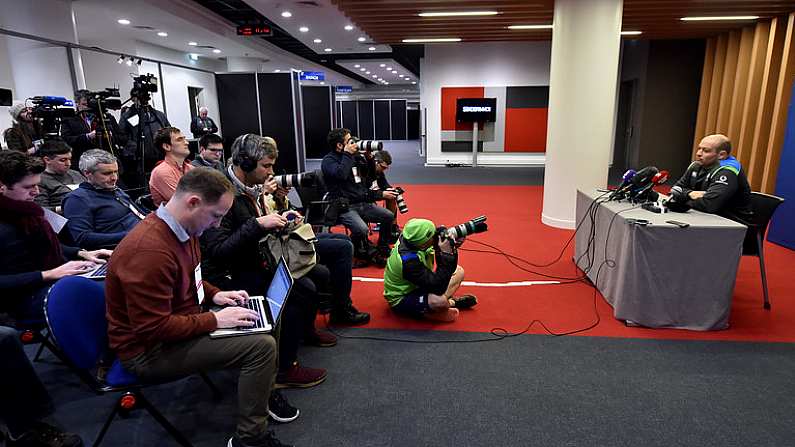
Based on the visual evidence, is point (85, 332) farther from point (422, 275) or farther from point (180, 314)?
point (422, 275)

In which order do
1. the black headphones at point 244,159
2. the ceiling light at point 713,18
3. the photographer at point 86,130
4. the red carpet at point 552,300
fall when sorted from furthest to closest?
the ceiling light at point 713,18 → the photographer at point 86,130 → the red carpet at point 552,300 → the black headphones at point 244,159

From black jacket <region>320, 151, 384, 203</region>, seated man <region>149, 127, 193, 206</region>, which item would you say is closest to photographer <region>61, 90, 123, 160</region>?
seated man <region>149, 127, 193, 206</region>

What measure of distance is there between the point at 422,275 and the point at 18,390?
1986mm

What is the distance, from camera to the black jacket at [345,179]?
415cm

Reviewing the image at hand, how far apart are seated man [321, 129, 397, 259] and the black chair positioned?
113 inches

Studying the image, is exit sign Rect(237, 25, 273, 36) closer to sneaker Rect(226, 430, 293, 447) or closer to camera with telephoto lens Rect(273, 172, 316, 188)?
camera with telephoto lens Rect(273, 172, 316, 188)

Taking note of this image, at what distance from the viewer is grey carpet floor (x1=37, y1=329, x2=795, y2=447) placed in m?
1.96

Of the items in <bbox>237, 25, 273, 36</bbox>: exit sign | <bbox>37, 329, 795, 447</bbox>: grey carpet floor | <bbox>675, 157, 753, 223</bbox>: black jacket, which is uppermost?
<bbox>237, 25, 273, 36</bbox>: exit sign

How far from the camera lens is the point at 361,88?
25.2m

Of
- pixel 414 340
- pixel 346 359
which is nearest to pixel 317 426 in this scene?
pixel 346 359

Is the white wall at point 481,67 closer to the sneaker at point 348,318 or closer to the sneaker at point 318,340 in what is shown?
the sneaker at point 348,318

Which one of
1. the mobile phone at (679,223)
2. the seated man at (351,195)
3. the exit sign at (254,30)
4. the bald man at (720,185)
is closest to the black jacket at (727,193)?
the bald man at (720,185)

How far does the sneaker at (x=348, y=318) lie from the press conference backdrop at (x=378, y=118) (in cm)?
2202

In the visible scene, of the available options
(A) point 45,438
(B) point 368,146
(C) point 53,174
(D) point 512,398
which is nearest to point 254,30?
(B) point 368,146
